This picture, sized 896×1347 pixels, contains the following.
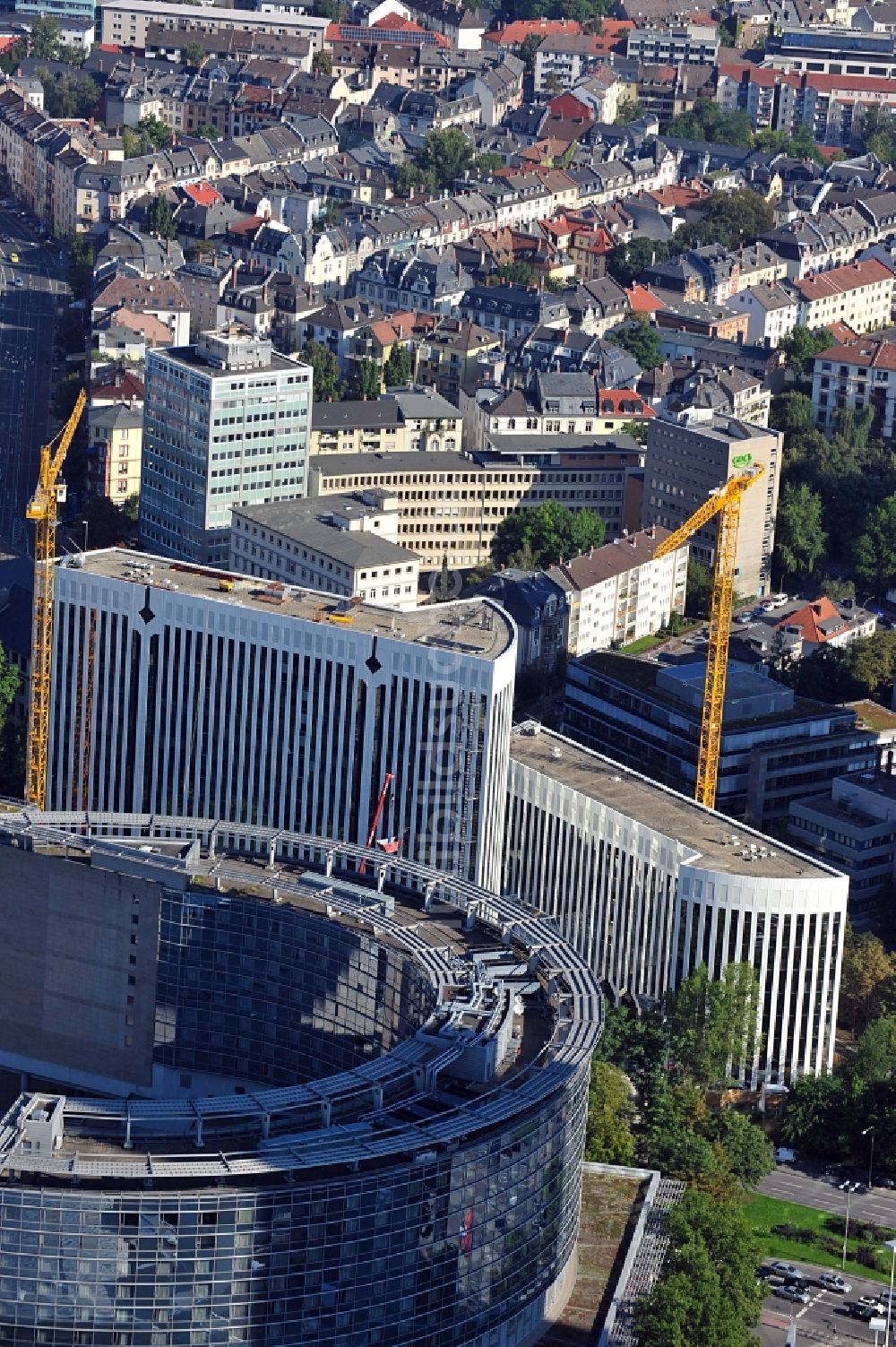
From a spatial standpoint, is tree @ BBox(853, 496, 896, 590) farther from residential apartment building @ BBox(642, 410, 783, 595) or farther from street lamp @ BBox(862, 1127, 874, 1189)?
street lamp @ BBox(862, 1127, 874, 1189)

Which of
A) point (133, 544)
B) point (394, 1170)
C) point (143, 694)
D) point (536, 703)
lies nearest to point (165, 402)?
point (133, 544)

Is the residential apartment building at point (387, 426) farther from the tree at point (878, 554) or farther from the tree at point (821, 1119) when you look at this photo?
the tree at point (821, 1119)

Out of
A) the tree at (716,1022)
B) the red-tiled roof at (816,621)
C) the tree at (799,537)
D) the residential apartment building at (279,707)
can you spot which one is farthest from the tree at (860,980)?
the tree at (799,537)

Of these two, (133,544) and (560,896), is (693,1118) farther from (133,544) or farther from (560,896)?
(133,544)

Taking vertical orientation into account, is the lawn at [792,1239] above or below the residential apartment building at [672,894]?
below

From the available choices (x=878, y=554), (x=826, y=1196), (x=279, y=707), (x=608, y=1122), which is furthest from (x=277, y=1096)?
(x=878, y=554)

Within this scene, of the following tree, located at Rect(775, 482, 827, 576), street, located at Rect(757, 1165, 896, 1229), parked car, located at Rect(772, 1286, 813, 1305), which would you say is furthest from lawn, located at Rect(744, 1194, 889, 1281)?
tree, located at Rect(775, 482, 827, 576)
